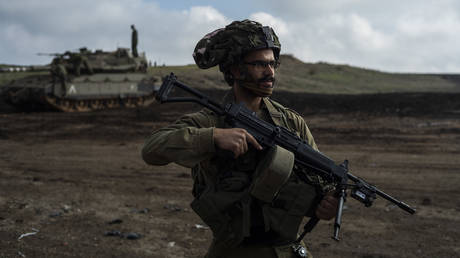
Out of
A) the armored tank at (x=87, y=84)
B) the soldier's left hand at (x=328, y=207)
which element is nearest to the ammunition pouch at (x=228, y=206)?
the soldier's left hand at (x=328, y=207)

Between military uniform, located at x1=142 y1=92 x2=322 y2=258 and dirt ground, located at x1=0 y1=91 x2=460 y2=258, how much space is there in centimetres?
333

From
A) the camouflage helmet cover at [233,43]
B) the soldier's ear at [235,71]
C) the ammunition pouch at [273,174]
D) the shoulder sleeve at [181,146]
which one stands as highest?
the camouflage helmet cover at [233,43]

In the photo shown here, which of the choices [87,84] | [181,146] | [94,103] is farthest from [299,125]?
[94,103]

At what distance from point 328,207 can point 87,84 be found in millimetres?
22237

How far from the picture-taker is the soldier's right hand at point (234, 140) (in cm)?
232

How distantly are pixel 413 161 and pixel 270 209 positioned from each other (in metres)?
8.89

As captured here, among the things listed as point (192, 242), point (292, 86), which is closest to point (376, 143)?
point (192, 242)

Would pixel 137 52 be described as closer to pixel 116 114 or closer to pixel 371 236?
pixel 116 114

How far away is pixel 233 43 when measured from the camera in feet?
8.84

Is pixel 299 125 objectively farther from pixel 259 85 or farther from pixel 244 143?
pixel 244 143

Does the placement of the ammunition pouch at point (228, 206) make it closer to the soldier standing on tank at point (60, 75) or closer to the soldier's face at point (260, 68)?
the soldier's face at point (260, 68)

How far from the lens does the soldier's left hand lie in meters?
2.56

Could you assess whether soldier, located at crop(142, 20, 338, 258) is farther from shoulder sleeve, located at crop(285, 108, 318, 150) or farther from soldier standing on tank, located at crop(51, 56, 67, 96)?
soldier standing on tank, located at crop(51, 56, 67, 96)

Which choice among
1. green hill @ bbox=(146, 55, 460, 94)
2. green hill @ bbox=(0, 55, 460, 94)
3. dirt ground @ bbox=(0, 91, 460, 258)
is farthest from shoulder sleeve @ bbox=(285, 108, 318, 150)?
green hill @ bbox=(146, 55, 460, 94)
